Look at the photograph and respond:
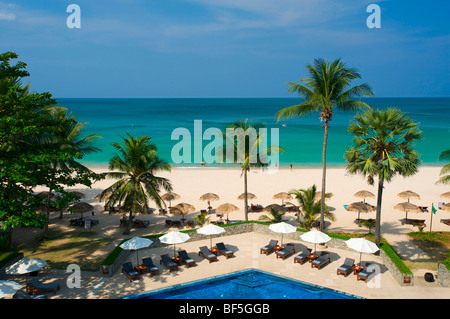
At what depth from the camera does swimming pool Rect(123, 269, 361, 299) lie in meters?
13.1

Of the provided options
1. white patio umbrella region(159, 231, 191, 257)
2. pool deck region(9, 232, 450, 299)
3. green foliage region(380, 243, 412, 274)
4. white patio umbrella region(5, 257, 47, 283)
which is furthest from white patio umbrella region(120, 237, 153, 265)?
green foliage region(380, 243, 412, 274)

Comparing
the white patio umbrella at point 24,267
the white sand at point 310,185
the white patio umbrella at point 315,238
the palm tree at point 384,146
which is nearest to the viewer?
the white patio umbrella at point 24,267

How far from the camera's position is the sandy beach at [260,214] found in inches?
546

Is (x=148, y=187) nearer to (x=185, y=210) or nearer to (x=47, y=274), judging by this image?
(x=185, y=210)

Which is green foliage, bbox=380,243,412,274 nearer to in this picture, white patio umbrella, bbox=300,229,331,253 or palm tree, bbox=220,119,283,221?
white patio umbrella, bbox=300,229,331,253

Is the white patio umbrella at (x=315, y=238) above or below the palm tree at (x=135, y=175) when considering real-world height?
below

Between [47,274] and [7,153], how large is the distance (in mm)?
5665

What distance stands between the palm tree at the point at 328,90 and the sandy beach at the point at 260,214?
6481mm

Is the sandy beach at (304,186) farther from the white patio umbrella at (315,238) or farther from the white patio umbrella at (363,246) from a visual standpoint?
the white patio umbrella at (363,246)

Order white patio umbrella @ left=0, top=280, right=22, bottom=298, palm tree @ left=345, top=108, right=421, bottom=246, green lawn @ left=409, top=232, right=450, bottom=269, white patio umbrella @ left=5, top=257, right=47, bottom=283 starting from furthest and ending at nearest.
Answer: green lawn @ left=409, top=232, right=450, bottom=269
palm tree @ left=345, top=108, right=421, bottom=246
white patio umbrella @ left=5, top=257, right=47, bottom=283
white patio umbrella @ left=0, top=280, right=22, bottom=298

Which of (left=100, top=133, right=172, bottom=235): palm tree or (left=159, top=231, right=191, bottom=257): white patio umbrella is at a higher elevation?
(left=100, top=133, right=172, bottom=235): palm tree

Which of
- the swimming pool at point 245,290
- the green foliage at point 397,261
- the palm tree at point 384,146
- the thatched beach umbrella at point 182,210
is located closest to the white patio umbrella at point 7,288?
the swimming pool at point 245,290

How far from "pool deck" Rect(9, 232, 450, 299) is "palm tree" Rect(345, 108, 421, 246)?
4.53m

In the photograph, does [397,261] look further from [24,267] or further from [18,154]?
[18,154]
